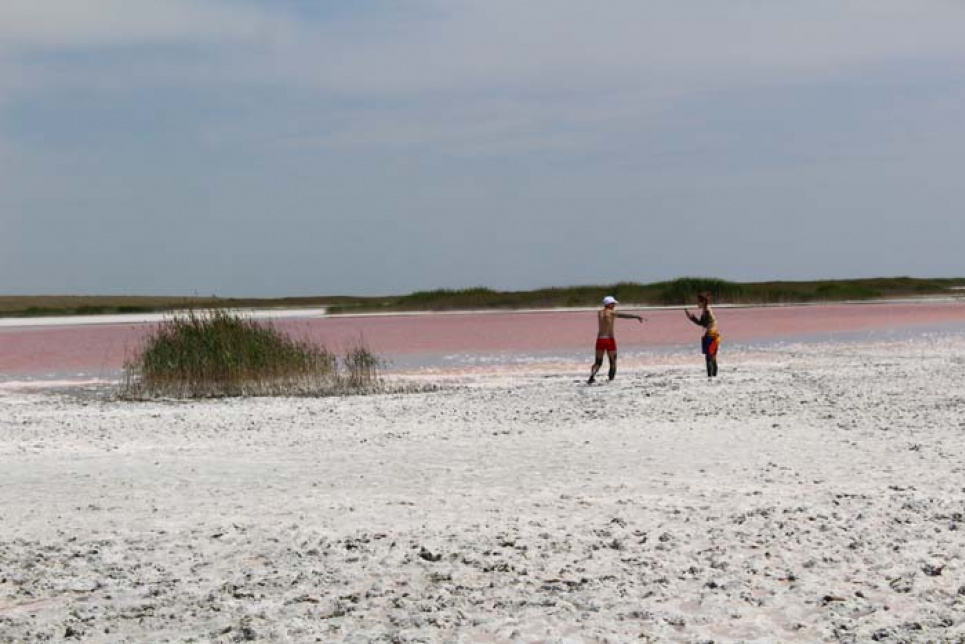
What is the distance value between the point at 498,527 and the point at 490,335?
29928mm

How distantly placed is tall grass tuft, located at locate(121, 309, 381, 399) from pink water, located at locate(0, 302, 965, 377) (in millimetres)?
4842

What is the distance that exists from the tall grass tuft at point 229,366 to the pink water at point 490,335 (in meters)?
4.84

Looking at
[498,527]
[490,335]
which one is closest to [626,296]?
Answer: [490,335]

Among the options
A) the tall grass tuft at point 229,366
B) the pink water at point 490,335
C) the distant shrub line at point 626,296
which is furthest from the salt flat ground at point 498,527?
the distant shrub line at point 626,296

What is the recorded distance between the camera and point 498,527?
7.05 metres

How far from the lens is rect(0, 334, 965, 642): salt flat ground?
17.4ft

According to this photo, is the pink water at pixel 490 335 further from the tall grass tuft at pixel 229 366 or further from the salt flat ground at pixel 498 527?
the salt flat ground at pixel 498 527

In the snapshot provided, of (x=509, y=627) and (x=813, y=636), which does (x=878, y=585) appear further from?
(x=509, y=627)

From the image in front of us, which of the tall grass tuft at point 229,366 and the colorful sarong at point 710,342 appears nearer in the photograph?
the tall grass tuft at point 229,366

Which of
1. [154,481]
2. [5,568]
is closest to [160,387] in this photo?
[154,481]

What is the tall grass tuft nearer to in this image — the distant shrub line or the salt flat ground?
the salt flat ground

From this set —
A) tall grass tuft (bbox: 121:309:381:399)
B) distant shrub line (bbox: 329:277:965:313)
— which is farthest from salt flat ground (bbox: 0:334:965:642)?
distant shrub line (bbox: 329:277:965:313)

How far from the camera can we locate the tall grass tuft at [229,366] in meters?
18.1

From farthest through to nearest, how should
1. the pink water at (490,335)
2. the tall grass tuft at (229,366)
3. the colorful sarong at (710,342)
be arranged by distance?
the pink water at (490,335) < the colorful sarong at (710,342) < the tall grass tuft at (229,366)
